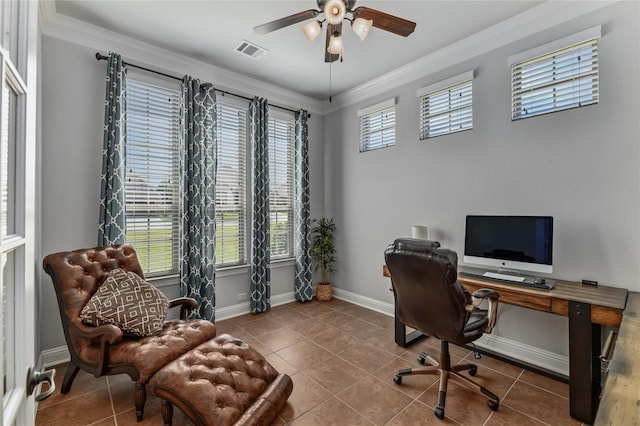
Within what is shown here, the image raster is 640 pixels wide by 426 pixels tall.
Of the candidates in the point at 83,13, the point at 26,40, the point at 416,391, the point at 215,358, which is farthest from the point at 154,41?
the point at 416,391

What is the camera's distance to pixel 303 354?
114 inches

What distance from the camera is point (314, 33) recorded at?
2.10 m

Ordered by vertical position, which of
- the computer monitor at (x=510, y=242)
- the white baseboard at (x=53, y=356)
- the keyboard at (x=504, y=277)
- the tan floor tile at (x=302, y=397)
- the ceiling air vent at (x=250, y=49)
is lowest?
the tan floor tile at (x=302, y=397)

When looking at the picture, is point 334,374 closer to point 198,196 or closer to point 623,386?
point 623,386

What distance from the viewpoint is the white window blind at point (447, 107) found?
320cm

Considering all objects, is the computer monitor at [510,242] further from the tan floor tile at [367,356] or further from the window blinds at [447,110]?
the tan floor tile at [367,356]

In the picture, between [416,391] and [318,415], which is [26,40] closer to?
[318,415]

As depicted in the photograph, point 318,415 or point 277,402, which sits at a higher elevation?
point 277,402

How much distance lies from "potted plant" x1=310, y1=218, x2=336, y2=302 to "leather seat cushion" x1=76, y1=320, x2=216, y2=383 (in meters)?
2.38

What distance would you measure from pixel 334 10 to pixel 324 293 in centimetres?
362

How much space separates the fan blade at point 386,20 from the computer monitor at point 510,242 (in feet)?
5.93

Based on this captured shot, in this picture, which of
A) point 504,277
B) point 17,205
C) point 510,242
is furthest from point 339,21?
point 504,277

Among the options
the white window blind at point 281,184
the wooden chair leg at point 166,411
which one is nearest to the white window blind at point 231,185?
the white window blind at point 281,184

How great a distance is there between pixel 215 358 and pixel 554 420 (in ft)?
7.52
